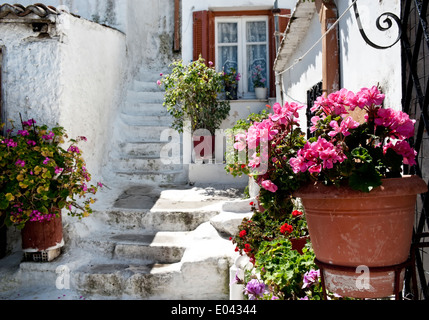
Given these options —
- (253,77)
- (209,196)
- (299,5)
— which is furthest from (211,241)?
(253,77)

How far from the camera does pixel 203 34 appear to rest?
9.05 m

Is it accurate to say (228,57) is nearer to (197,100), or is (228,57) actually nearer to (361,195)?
(197,100)

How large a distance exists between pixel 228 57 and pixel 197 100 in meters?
2.14

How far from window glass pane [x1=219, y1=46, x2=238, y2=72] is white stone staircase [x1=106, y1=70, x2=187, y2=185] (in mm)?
1486

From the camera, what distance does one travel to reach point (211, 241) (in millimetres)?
5195

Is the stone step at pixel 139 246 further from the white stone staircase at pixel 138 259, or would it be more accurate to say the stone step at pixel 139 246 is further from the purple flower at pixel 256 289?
the purple flower at pixel 256 289

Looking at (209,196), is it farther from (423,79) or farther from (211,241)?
(423,79)

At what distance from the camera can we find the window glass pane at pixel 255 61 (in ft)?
30.5

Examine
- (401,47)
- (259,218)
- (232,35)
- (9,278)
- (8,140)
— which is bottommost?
(9,278)

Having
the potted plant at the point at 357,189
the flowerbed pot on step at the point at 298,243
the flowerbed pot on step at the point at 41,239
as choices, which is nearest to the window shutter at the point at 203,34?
the flowerbed pot on step at the point at 41,239

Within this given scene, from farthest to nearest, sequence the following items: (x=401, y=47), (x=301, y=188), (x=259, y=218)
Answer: (x=259, y=218)
(x=401, y=47)
(x=301, y=188)

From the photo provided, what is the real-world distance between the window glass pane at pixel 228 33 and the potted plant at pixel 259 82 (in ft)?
2.74

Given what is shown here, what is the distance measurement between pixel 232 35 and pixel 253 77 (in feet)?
3.37

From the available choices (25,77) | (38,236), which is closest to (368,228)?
(38,236)
